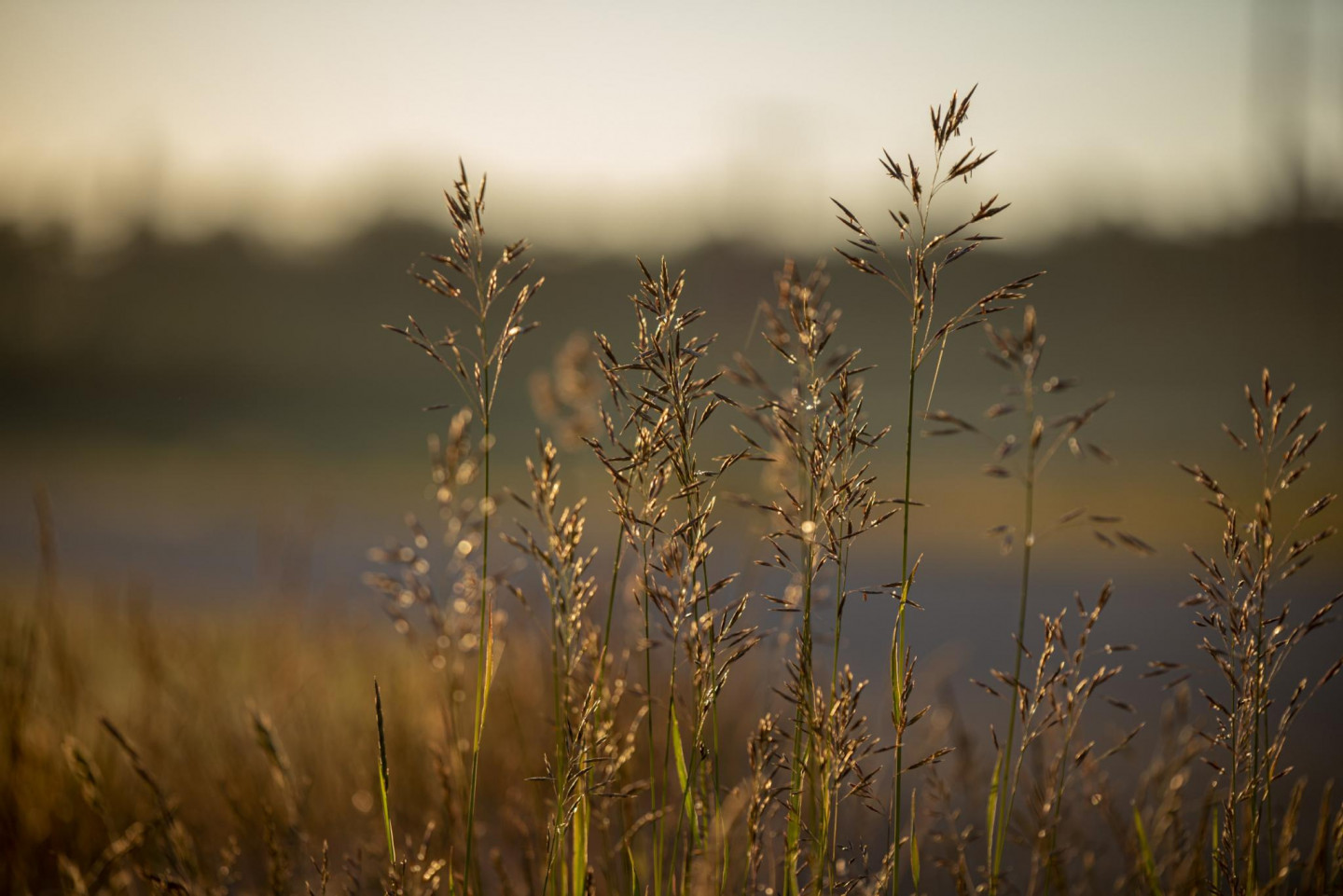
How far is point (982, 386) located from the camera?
2483cm

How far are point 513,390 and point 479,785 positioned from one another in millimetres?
21318

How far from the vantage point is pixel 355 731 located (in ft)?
12.3

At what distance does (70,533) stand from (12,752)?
32.4 feet

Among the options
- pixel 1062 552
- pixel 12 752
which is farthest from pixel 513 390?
pixel 12 752

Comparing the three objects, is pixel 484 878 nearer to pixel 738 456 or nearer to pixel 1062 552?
pixel 738 456

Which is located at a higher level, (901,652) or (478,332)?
(478,332)

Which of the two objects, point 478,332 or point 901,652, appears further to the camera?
point 901,652

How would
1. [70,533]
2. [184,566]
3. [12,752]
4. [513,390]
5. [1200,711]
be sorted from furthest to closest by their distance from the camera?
[513,390] < [70,533] < [184,566] < [1200,711] < [12,752]

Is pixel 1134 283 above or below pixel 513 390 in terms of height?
above

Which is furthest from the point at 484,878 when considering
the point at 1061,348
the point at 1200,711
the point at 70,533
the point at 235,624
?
the point at 1061,348

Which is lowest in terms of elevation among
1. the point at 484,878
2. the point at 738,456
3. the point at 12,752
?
the point at 484,878

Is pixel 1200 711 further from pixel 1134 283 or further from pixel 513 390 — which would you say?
pixel 1134 283

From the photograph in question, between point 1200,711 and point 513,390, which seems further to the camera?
point 513,390

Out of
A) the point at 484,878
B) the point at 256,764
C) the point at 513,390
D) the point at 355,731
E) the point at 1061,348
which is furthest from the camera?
the point at 1061,348
